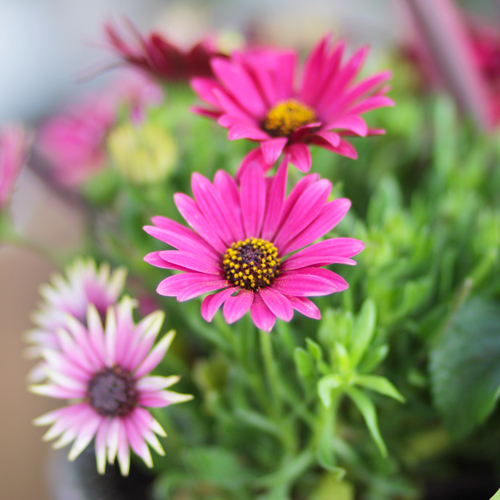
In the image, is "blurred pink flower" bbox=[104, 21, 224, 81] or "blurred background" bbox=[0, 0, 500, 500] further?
"blurred background" bbox=[0, 0, 500, 500]

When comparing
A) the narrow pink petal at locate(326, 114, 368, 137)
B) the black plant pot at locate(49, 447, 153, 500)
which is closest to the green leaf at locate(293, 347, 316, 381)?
the narrow pink petal at locate(326, 114, 368, 137)

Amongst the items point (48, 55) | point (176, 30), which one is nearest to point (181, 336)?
point (176, 30)

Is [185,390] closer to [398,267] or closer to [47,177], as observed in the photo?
[398,267]

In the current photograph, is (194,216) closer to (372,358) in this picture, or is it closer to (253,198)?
(253,198)

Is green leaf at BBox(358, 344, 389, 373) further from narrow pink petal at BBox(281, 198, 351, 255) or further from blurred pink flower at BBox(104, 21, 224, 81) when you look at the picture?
blurred pink flower at BBox(104, 21, 224, 81)

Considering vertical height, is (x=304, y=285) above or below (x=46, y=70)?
below

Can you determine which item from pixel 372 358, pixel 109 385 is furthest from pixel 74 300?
pixel 372 358
